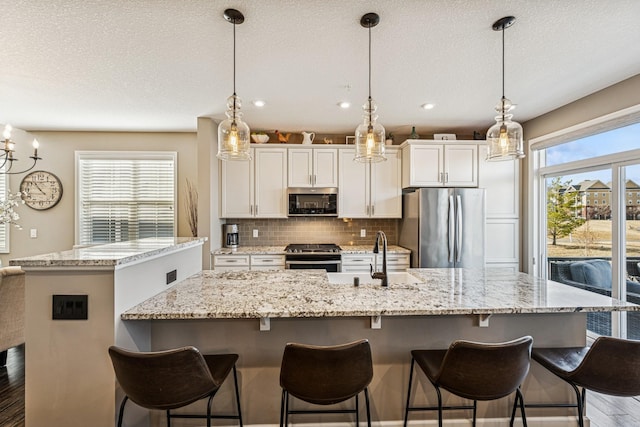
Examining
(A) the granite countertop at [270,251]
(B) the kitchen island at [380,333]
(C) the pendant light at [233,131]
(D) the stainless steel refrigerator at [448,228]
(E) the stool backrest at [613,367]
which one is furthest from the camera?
(A) the granite countertop at [270,251]

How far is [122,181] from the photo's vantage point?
4.54 metres

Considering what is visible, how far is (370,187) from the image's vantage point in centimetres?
429

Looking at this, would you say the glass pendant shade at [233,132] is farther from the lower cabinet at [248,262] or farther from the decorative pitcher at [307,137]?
the decorative pitcher at [307,137]

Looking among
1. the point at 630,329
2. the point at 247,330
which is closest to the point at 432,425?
the point at 247,330

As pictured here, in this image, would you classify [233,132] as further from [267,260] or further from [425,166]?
[425,166]

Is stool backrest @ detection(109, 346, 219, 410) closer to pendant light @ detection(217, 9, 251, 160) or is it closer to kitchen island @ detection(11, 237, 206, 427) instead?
kitchen island @ detection(11, 237, 206, 427)

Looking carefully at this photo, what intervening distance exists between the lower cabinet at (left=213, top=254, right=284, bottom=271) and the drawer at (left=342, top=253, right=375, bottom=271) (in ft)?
2.76

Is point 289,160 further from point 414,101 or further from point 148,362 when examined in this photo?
point 148,362

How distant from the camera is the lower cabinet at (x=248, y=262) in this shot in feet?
12.7

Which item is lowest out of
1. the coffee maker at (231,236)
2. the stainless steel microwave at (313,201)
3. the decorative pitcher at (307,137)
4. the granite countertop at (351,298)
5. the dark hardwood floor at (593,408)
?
the dark hardwood floor at (593,408)

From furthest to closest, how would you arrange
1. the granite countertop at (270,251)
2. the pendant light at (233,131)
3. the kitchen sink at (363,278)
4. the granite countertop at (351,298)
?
1. the granite countertop at (270,251)
2. the kitchen sink at (363,278)
3. the pendant light at (233,131)
4. the granite countertop at (351,298)

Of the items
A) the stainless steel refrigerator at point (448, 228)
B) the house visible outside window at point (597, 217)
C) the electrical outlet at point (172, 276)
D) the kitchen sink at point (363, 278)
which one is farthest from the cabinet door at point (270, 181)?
the house visible outside window at point (597, 217)

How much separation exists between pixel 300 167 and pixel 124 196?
2.75 meters

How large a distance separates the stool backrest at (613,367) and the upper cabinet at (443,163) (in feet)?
9.13
